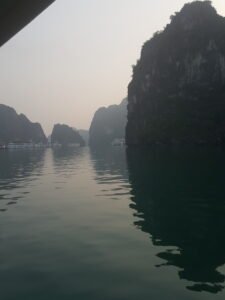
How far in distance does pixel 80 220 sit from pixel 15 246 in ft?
15.8

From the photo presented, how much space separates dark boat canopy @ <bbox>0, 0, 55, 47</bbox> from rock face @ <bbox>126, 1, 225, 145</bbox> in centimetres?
12880

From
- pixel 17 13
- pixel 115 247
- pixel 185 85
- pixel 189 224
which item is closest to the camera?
pixel 17 13

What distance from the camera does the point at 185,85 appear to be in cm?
16475

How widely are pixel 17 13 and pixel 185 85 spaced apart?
165957 mm

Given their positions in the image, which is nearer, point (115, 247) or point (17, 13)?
point (17, 13)

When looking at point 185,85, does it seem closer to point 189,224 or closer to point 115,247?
point 189,224

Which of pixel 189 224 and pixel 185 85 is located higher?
pixel 185 85

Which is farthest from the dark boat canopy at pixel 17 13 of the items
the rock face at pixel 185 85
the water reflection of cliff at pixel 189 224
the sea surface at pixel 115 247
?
the rock face at pixel 185 85

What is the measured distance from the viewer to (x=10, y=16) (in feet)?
17.0

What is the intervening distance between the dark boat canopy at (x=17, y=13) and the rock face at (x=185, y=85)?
423 feet

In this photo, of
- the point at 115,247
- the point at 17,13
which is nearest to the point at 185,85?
the point at 115,247

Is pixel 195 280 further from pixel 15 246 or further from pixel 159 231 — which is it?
pixel 15 246

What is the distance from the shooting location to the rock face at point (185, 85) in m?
151

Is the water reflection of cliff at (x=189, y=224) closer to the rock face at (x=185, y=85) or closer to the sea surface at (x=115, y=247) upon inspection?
the sea surface at (x=115, y=247)
